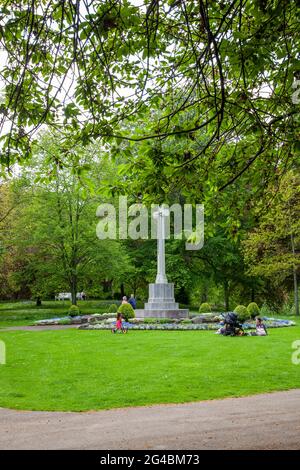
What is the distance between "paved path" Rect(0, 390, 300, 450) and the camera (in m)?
6.54

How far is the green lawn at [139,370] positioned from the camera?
10.0 metres

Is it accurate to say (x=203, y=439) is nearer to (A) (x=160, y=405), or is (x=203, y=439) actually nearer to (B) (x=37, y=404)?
(A) (x=160, y=405)

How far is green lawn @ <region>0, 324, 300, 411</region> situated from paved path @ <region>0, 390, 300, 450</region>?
2.36 feet

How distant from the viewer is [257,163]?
8.66m

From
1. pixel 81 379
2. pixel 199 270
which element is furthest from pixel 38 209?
pixel 81 379

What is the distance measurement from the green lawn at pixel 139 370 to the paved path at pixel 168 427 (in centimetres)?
72

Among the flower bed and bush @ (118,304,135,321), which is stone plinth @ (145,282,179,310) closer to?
bush @ (118,304,135,321)

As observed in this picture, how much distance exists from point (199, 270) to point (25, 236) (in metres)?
15.5

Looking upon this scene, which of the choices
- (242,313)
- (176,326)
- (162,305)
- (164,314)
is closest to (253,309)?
(242,313)
